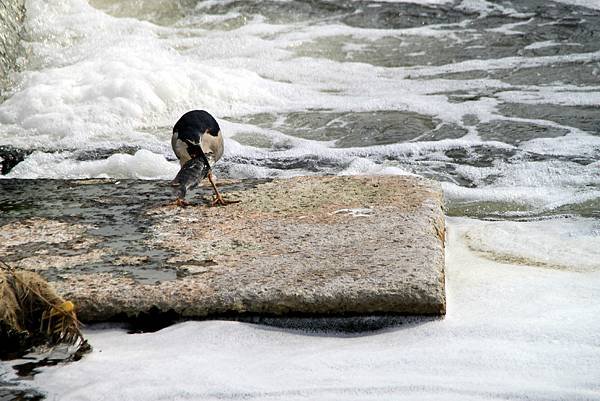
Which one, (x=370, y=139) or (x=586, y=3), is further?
(x=586, y=3)

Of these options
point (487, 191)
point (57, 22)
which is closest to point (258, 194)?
point (487, 191)

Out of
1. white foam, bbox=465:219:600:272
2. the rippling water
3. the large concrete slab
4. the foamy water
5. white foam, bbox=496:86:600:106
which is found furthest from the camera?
white foam, bbox=496:86:600:106

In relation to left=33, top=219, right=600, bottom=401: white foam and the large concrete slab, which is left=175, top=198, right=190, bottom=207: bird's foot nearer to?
the large concrete slab

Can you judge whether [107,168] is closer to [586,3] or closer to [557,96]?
[557,96]

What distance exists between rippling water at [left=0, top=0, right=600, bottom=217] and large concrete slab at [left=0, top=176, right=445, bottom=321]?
980 mm

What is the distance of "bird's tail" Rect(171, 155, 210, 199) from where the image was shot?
12.4 feet

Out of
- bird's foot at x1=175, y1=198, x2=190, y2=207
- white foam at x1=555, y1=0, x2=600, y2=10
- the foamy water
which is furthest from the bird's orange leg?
white foam at x1=555, y1=0, x2=600, y2=10

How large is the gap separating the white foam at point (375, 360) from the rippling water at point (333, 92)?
174 centimetres

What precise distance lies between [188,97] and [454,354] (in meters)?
4.56

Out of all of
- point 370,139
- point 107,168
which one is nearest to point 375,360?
point 107,168

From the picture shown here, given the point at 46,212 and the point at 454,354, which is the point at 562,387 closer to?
the point at 454,354

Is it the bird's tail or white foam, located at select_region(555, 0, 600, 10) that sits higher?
the bird's tail

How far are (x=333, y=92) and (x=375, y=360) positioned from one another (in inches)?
189

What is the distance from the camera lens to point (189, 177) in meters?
3.80
